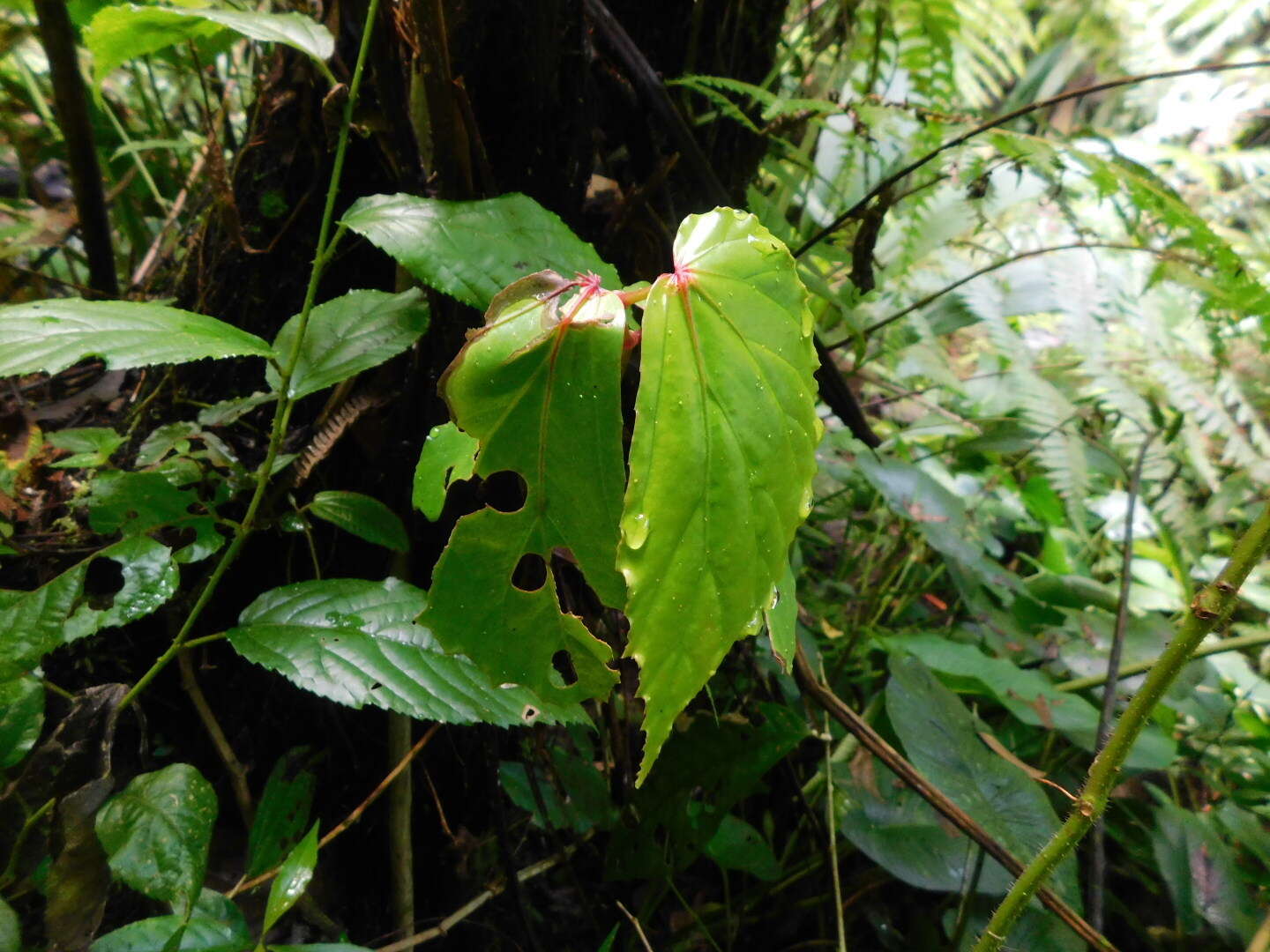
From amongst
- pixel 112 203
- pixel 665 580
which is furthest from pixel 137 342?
pixel 112 203

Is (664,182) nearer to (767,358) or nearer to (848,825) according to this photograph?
(767,358)

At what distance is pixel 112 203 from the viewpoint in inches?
55.1

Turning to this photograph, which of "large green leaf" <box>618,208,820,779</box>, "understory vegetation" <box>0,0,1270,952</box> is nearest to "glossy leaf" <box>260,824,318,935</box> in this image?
"understory vegetation" <box>0,0,1270,952</box>

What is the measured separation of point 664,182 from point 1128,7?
3.37 m

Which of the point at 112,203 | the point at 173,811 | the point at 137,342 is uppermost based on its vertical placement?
→ the point at 137,342

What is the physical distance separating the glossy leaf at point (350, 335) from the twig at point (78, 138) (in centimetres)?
65

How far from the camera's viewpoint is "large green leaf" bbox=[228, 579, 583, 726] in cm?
64

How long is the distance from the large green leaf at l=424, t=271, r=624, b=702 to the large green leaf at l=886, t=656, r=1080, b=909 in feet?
2.12

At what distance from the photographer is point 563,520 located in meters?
0.49

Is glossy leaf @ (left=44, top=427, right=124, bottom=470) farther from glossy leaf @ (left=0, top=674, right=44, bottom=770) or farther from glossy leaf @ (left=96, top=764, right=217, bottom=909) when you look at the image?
glossy leaf @ (left=96, top=764, right=217, bottom=909)

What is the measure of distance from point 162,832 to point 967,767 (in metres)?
0.97

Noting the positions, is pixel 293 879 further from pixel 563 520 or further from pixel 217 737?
pixel 563 520

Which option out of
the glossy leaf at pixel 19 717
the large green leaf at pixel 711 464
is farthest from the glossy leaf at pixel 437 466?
the glossy leaf at pixel 19 717

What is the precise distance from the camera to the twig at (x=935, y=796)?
0.78m
